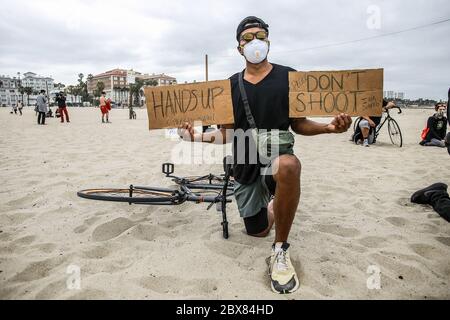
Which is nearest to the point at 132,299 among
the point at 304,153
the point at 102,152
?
the point at 102,152

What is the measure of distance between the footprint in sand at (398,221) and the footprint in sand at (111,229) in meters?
2.65

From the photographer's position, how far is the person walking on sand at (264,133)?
6.92 ft

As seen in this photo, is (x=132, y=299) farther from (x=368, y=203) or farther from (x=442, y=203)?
(x=442, y=203)

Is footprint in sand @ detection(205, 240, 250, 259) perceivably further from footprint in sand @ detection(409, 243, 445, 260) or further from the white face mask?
the white face mask

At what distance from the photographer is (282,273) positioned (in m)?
2.00

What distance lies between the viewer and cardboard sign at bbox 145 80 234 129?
93.4 inches

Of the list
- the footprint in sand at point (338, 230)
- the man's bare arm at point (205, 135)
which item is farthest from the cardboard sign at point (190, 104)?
the footprint in sand at point (338, 230)

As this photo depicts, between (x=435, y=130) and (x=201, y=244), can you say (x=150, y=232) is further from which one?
(x=435, y=130)

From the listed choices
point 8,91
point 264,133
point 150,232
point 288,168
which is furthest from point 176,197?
point 8,91

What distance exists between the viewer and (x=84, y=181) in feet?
14.4

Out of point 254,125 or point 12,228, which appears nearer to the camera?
point 254,125
